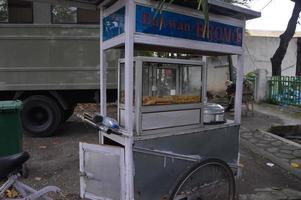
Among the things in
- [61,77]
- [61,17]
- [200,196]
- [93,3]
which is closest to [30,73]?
[61,77]

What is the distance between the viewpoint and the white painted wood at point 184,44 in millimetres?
3301

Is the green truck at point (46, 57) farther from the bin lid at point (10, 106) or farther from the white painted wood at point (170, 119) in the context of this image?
the white painted wood at point (170, 119)

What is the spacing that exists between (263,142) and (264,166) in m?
1.56

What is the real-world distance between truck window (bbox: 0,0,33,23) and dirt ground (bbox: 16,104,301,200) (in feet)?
8.00

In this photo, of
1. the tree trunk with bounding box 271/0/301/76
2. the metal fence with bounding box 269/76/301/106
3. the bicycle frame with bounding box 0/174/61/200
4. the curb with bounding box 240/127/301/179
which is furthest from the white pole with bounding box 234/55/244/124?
the tree trunk with bounding box 271/0/301/76

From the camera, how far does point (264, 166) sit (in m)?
5.80

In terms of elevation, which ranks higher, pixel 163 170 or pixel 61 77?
pixel 61 77

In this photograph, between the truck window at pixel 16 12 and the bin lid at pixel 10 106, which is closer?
the bin lid at pixel 10 106

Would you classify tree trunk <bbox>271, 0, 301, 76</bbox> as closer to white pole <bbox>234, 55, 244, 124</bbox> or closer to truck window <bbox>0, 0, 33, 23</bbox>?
truck window <bbox>0, 0, 33, 23</bbox>

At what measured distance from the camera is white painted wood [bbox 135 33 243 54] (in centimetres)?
330

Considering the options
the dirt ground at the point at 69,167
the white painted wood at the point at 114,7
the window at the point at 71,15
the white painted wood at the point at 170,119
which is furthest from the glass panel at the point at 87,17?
the white painted wood at the point at 170,119

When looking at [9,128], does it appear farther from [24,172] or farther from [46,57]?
[46,57]

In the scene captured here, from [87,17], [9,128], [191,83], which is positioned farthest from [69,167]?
[87,17]

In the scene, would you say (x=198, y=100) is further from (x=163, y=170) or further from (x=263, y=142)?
(x=263, y=142)
